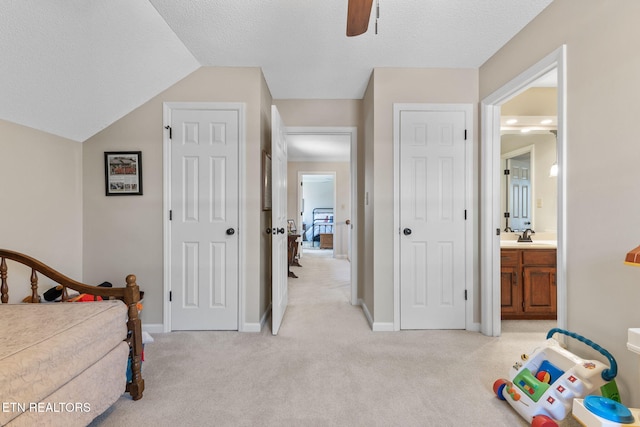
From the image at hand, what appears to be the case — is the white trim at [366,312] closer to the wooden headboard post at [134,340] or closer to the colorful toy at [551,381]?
the colorful toy at [551,381]

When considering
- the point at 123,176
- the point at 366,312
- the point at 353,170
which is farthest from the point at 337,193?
the point at 123,176

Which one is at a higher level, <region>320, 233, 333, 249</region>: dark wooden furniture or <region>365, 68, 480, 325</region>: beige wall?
<region>365, 68, 480, 325</region>: beige wall

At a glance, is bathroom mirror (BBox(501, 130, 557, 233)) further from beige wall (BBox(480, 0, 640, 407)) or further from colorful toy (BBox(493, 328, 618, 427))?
colorful toy (BBox(493, 328, 618, 427))

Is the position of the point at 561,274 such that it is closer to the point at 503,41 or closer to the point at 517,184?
the point at 503,41

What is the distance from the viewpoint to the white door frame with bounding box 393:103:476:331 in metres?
2.69

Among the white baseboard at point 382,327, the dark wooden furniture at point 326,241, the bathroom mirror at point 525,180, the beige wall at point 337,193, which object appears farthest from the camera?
the dark wooden furniture at point 326,241

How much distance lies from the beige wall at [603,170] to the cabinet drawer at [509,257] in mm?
1211

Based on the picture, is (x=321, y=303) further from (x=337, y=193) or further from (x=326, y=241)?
(x=326, y=241)

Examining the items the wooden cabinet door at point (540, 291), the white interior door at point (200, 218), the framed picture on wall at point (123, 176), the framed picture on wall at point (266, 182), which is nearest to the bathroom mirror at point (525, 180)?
the wooden cabinet door at point (540, 291)

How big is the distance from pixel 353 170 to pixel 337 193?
3.85m

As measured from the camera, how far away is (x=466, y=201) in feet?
8.86

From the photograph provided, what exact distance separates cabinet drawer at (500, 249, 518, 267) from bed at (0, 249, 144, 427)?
3.06 m

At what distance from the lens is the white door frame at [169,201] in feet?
8.66

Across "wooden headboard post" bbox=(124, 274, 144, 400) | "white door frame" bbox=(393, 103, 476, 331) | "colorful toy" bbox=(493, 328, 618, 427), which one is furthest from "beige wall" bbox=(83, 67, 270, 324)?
"colorful toy" bbox=(493, 328, 618, 427)
